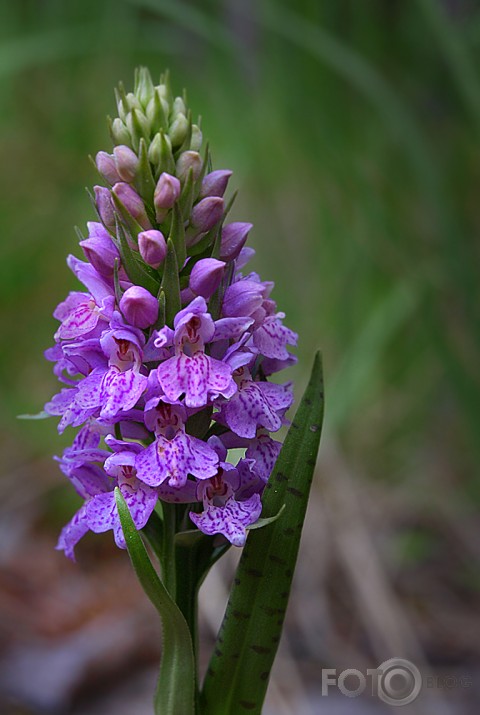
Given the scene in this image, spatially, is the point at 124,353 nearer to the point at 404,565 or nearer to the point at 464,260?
the point at 464,260

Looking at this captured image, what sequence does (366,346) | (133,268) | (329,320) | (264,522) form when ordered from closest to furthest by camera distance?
(264,522), (133,268), (366,346), (329,320)

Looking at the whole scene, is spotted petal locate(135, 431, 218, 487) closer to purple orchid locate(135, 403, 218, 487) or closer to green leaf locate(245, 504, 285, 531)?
purple orchid locate(135, 403, 218, 487)

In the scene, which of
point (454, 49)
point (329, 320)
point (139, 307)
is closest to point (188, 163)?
point (139, 307)

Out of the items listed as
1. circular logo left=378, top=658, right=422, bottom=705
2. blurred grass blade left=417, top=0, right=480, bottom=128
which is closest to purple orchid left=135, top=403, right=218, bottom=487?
circular logo left=378, top=658, right=422, bottom=705

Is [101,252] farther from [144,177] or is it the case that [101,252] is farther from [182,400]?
[182,400]

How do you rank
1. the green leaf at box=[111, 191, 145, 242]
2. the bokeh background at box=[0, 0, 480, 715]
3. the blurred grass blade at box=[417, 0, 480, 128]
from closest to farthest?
1. the green leaf at box=[111, 191, 145, 242]
2. the blurred grass blade at box=[417, 0, 480, 128]
3. the bokeh background at box=[0, 0, 480, 715]

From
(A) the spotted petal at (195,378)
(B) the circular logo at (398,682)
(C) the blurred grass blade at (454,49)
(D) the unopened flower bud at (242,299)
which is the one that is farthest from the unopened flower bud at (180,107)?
(C) the blurred grass blade at (454,49)

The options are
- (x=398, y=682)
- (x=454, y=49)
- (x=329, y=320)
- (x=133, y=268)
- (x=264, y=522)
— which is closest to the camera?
(x=264, y=522)
